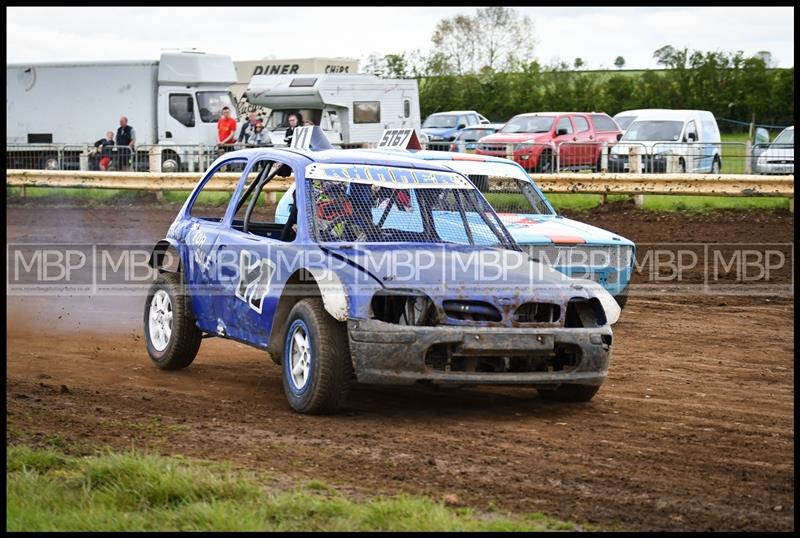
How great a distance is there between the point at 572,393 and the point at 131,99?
85.7 feet

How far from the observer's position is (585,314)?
7.83 meters

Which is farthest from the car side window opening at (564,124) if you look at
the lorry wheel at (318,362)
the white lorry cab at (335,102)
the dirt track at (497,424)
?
the lorry wheel at (318,362)

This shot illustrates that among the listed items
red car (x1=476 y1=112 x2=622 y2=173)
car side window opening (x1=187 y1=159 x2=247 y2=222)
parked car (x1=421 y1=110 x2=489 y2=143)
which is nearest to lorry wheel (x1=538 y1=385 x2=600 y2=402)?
car side window opening (x1=187 y1=159 x2=247 y2=222)

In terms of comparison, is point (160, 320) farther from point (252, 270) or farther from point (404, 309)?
point (404, 309)

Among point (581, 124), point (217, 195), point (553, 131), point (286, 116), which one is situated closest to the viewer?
point (217, 195)

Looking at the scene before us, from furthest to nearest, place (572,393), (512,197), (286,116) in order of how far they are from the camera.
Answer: (286,116) < (512,197) < (572,393)

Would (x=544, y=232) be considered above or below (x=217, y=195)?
below

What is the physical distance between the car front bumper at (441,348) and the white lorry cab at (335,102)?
2501cm

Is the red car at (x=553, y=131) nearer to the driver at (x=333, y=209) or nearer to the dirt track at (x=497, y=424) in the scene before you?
the dirt track at (x=497, y=424)

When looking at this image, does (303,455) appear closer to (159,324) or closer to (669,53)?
(159,324)

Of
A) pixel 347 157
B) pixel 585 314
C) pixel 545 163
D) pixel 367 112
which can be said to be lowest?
pixel 585 314

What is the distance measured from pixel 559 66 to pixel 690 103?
12.5 meters

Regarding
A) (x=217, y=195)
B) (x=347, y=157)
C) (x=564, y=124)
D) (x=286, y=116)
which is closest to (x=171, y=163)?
(x=217, y=195)

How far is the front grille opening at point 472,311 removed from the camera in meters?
7.43
